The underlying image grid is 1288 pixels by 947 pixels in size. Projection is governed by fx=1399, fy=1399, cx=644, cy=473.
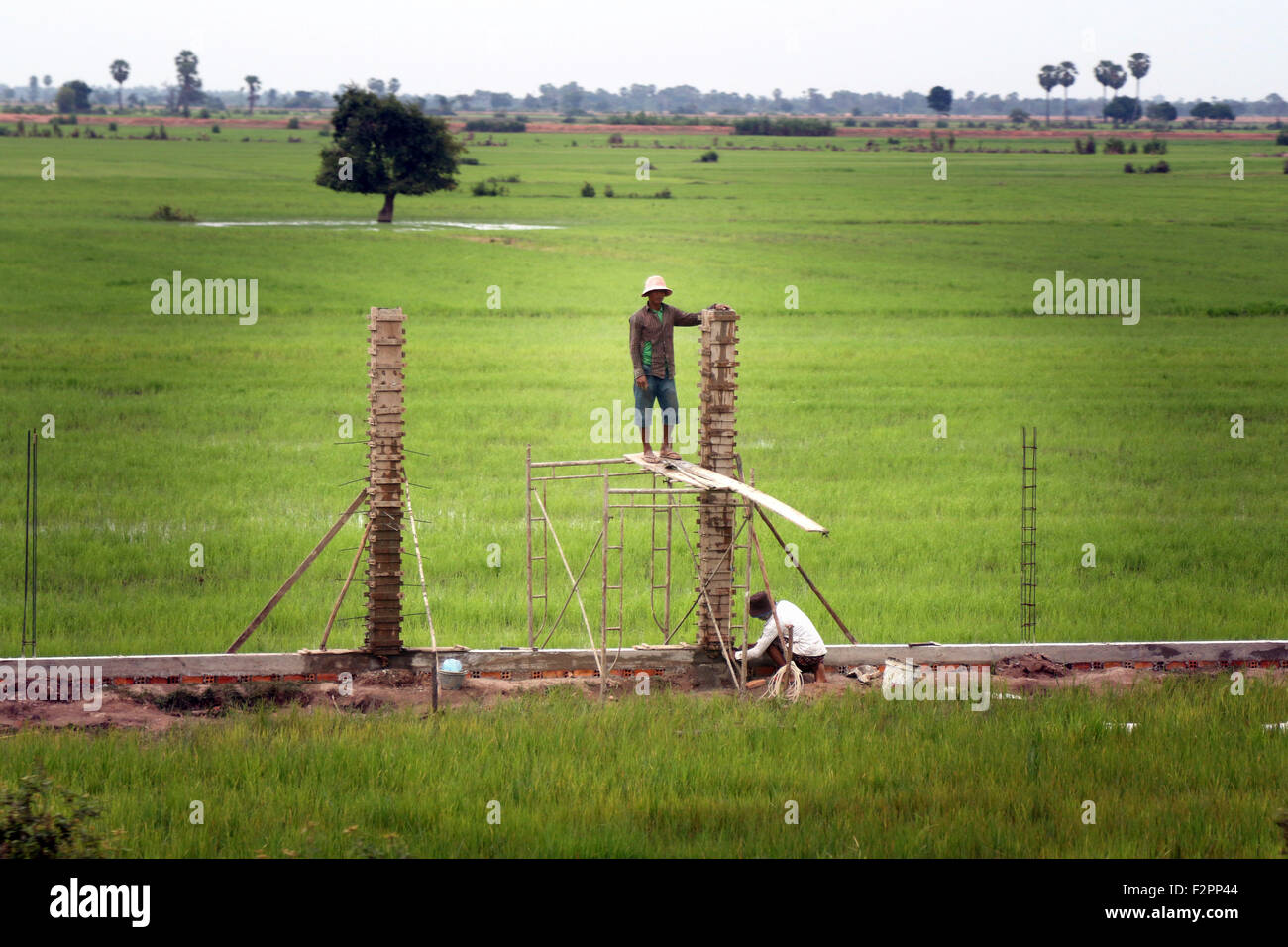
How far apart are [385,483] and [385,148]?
56.7 m

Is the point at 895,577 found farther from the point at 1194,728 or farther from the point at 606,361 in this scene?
the point at 606,361

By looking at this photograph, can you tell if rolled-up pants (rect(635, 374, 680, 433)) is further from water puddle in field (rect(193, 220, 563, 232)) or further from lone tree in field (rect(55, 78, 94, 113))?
lone tree in field (rect(55, 78, 94, 113))

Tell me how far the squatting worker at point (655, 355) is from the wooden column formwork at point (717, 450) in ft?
0.89

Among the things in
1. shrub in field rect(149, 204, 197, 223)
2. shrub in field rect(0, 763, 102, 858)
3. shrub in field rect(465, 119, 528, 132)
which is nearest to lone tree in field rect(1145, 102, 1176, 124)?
shrub in field rect(465, 119, 528, 132)

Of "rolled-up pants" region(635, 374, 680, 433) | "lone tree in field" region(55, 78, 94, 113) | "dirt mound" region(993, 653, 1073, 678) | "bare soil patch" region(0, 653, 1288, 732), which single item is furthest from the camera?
"lone tree in field" region(55, 78, 94, 113)

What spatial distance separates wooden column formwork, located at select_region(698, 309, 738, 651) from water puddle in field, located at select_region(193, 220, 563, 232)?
1807 inches

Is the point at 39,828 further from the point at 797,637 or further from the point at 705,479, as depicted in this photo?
the point at 797,637

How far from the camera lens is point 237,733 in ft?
37.0

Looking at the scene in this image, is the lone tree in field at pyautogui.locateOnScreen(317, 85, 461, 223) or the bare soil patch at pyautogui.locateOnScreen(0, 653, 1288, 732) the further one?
the lone tree in field at pyautogui.locateOnScreen(317, 85, 461, 223)

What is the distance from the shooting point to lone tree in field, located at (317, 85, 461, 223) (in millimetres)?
67125

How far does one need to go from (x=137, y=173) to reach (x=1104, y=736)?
7602cm

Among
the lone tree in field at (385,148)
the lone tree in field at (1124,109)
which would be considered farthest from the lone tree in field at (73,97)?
the lone tree in field at (1124,109)

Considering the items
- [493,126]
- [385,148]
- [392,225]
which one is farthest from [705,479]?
[493,126]
